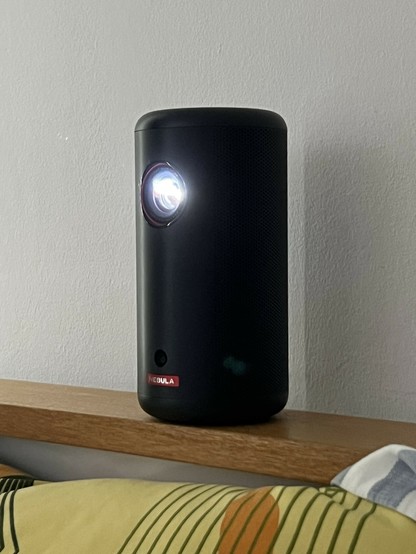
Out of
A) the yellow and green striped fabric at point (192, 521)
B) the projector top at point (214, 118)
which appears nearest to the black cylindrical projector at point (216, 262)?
the projector top at point (214, 118)

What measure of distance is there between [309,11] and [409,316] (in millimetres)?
317

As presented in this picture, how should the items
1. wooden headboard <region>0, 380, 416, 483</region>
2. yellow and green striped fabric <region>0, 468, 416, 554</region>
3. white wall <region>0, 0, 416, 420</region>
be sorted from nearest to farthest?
yellow and green striped fabric <region>0, 468, 416, 554</region> → wooden headboard <region>0, 380, 416, 483</region> → white wall <region>0, 0, 416, 420</region>

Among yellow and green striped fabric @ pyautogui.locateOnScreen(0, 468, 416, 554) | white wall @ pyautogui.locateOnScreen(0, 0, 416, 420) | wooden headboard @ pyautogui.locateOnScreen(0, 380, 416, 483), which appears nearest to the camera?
yellow and green striped fabric @ pyautogui.locateOnScreen(0, 468, 416, 554)

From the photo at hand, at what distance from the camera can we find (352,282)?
1.02 metres

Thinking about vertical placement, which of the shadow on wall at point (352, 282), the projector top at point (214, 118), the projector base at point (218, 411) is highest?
the projector top at point (214, 118)

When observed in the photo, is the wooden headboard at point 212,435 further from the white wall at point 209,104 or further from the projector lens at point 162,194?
the projector lens at point 162,194

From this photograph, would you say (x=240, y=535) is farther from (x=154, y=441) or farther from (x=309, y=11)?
(x=309, y=11)

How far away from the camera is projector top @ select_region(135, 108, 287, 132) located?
0.93 m

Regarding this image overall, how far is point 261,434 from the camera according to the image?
36.4 inches

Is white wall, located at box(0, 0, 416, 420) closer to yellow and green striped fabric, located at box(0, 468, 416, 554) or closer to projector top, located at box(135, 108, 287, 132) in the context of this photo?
projector top, located at box(135, 108, 287, 132)

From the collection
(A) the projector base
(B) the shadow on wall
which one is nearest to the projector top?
(B) the shadow on wall

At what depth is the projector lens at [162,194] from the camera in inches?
37.4

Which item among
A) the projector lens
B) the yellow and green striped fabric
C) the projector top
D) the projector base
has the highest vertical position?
the projector top

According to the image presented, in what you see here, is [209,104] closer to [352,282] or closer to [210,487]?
[352,282]
